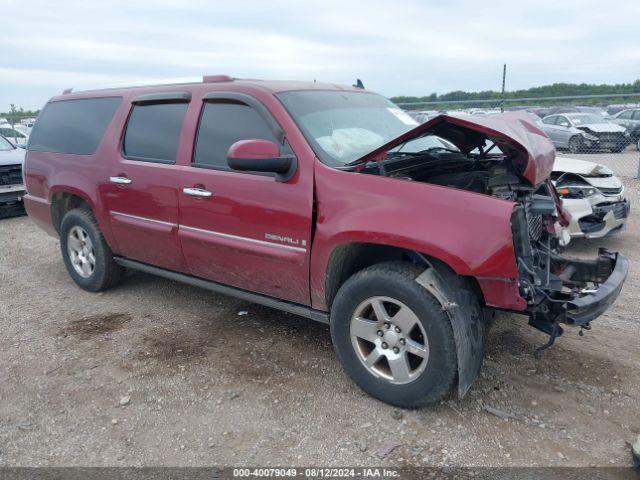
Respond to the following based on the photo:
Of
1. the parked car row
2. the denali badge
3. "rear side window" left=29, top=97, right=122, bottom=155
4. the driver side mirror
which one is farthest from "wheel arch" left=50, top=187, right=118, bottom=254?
the parked car row

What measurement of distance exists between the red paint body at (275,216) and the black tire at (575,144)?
14428 mm

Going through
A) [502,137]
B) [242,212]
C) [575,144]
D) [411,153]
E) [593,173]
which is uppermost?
[502,137]

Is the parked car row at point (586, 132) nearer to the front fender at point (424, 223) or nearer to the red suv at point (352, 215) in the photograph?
the red suv at point (352, 215)

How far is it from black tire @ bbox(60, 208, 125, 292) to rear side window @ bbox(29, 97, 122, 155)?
1.97 ft

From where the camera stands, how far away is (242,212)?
349 cm

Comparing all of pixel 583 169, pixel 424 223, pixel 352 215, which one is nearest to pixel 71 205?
pixel 352 215

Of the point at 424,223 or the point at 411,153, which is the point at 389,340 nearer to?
the point at 424,223

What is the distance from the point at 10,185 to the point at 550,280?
878 cm

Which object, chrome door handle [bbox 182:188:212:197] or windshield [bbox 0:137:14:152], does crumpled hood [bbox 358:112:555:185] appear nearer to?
chrome door handle [bbox 182:188:212:197]

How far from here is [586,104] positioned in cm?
2308

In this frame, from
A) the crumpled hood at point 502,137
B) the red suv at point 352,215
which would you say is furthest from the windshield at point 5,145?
the crumpled hood at point 502,137

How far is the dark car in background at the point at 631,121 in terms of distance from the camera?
16734mm

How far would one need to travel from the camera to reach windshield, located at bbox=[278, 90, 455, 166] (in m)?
3.37

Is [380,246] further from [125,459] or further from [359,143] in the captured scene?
[125,459]
